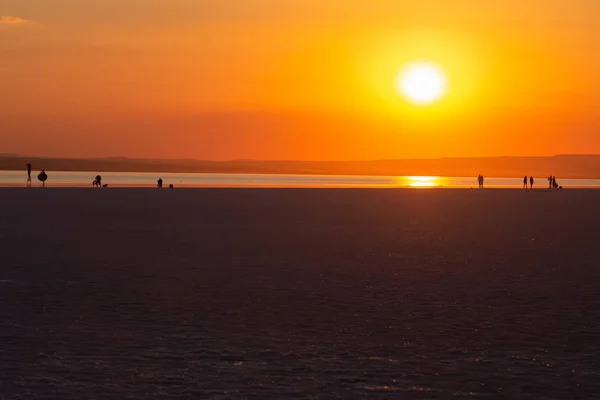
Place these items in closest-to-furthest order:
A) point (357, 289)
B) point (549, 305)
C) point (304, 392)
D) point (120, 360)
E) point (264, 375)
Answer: point (304, 392) → point (264, 375) → point (120, 360) → point (549, 305) → point (357, 289)

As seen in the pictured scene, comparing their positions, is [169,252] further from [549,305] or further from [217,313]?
[549,305]

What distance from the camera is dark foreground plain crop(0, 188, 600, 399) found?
10.3m

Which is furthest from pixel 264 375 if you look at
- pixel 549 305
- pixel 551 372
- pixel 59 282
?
pixel 59 282

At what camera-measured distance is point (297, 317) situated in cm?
1449

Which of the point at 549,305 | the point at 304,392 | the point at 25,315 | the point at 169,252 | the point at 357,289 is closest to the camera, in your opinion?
the point at 304,392

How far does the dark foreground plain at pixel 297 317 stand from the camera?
404 inches

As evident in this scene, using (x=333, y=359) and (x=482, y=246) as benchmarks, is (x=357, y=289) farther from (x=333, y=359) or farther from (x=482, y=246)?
(x=482, y=246)

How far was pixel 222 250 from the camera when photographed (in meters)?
25.8

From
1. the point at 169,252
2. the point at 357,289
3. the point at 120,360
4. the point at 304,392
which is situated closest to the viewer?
the point at 304,392

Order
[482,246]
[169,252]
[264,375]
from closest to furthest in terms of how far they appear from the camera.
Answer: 1. [264,375]
2. [169,252]
3. [482,246]

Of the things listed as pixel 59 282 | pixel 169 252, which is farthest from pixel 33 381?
pixel 169 252

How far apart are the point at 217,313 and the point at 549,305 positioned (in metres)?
5.79

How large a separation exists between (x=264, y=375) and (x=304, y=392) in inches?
35.7

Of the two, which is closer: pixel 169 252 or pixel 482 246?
pixel 169 252
